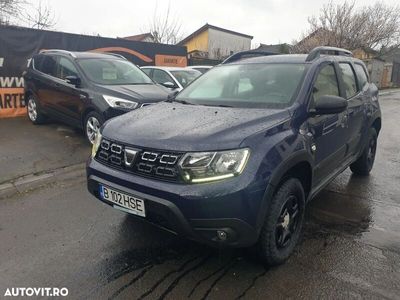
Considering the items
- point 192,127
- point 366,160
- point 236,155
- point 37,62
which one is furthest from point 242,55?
point 37,62

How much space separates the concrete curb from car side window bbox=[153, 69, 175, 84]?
185 inches

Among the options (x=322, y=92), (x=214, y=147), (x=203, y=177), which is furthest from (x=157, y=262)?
(x=322, y=92)

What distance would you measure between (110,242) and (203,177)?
53.3 inches

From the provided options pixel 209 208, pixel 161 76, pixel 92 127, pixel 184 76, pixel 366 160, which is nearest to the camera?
pixel 209 208

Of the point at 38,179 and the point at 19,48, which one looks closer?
the point at 38,179

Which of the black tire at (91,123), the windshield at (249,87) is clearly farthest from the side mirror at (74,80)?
the windshield at (249,87)

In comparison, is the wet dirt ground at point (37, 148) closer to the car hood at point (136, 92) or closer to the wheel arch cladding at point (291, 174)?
the car hood at point (136, 92)

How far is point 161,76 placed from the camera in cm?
977

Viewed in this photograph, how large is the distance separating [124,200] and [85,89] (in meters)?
4.26

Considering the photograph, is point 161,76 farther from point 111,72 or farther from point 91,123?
point 91,123

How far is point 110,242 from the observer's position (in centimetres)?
323

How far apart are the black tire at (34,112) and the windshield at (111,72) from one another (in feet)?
6.09

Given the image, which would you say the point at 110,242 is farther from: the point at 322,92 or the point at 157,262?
the point at 322,92

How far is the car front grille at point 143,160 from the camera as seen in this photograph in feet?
8.12
